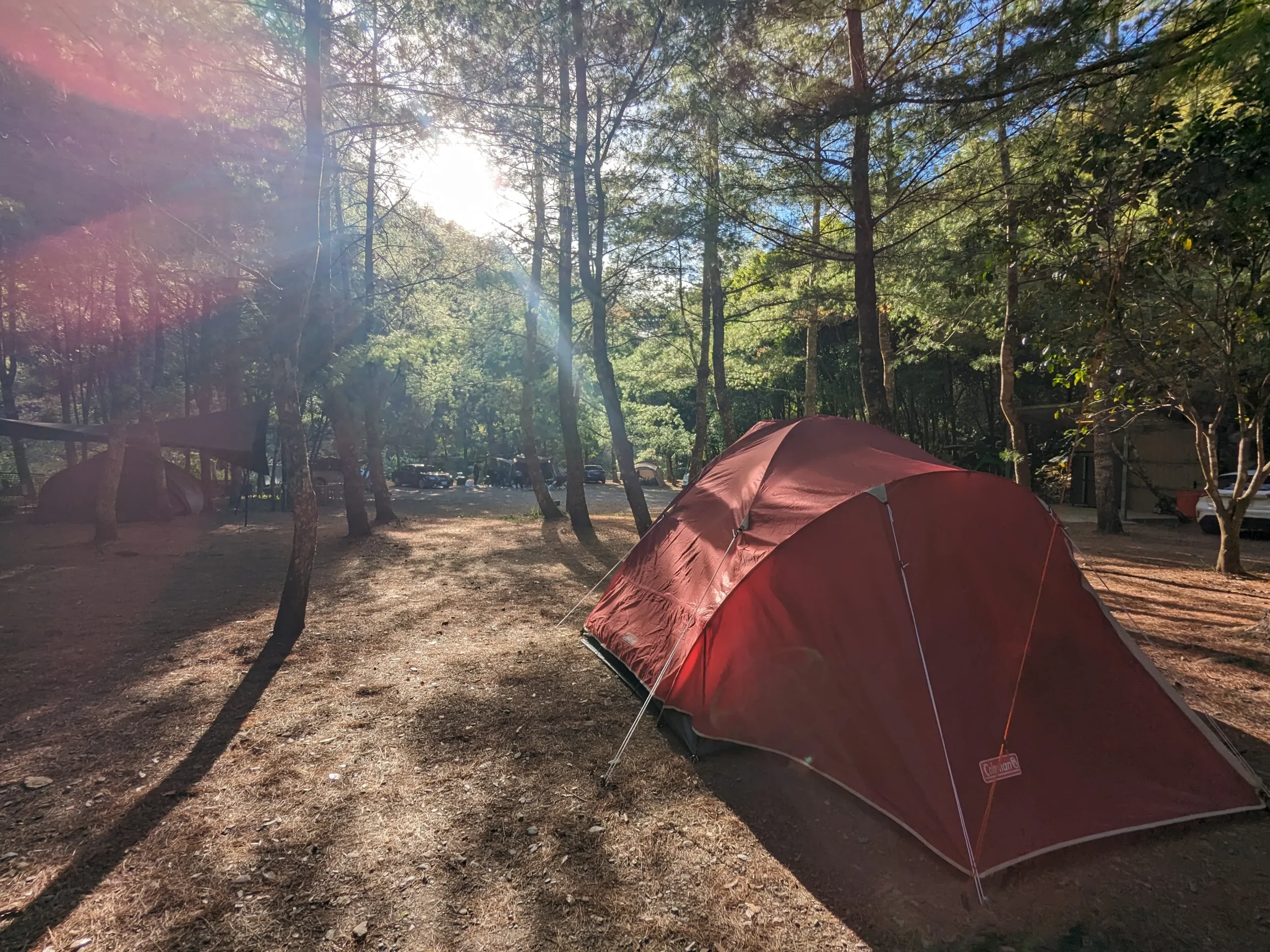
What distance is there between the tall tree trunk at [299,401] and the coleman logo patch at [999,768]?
18.1ft

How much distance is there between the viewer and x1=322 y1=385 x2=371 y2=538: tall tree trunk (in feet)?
43.8

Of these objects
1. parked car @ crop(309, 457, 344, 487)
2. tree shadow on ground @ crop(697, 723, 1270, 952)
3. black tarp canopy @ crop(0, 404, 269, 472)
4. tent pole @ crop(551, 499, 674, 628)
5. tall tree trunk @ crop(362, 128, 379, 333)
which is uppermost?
tall tree trunk @ crop(362, 128, 379, 333)

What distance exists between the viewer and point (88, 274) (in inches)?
526

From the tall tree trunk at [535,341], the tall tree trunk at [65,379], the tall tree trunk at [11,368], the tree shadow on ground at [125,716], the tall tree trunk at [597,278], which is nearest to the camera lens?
the tree shadow on ground at [125,716]

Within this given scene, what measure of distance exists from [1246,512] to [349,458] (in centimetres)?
1740

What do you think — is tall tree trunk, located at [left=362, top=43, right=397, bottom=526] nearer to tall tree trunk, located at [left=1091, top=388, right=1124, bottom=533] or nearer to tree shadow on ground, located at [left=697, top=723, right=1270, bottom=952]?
tree shadow on ground, located at [left=697, top=723, right=1270, bottom=952]

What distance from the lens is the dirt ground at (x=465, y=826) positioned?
2.62 metres

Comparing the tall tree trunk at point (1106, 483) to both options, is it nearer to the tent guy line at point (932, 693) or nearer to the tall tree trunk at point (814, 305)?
the tall tree trunk at point (814, 305)

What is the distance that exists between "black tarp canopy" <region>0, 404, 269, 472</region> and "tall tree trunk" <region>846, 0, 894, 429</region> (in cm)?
1437

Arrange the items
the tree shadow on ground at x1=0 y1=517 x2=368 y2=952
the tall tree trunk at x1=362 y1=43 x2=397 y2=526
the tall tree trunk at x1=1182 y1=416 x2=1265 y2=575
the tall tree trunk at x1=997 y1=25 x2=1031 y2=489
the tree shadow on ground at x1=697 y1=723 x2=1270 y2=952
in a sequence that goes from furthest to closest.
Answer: the tall tree trunk at x1=362 y1=43 x2=397 y2=526
the tall tree trunk at x1=1182 y1=416 x2=1265 y2=575
the tall tree trunk at x1=997 y1=25 x2=1031 y2=489
the tree shadow on ground at x1=0 y1=517 x2=368 y2=952
the tree shadow on ground at x1=697 y1=723 x2=1270 y2=952

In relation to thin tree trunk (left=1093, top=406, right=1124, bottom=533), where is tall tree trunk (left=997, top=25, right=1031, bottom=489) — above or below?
above

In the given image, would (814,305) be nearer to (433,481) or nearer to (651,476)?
(651,476)

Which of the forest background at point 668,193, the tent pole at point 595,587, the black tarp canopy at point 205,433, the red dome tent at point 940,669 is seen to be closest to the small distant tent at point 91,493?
the black tarp canopy at point 205,433

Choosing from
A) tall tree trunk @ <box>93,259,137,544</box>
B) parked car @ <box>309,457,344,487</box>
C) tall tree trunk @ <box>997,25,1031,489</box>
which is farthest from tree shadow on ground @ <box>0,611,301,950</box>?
parked car @ <box>309,457,344,487</box>
